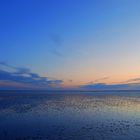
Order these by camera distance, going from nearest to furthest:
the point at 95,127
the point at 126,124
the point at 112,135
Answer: the point at 112,135
the point at 95,127
the point at 126,124

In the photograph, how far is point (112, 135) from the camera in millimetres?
26344

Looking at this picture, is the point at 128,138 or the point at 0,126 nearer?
the point at 128,138

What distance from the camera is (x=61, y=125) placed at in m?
31.5

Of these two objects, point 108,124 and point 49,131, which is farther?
point 108,124

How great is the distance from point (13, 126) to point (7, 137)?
562 centimetres

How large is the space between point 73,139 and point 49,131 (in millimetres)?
A: 4357

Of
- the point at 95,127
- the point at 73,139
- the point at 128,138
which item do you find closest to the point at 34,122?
the point at 95,127

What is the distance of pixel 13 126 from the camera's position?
1216 inches

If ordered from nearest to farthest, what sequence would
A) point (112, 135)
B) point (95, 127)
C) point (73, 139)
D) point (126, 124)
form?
point (73, 139), point (112, 135), point (95, 127), point (126, 124)

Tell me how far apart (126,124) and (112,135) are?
695cm

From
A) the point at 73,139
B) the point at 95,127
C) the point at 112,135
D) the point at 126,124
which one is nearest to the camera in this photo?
the point at 73,139

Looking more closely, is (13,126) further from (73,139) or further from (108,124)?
(108,124)

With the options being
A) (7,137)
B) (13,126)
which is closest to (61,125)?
(13,126)

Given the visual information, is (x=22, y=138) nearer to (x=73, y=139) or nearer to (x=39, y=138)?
(x=39, y=138)
